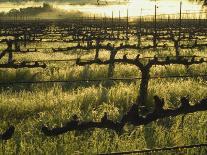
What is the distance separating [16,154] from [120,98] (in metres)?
4.25

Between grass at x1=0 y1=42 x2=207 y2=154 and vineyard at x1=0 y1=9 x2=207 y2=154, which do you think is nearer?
vineyard at x1=0 y1=9 x2=207 y2=154

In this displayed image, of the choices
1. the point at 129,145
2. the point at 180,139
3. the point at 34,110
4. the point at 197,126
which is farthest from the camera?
the point at 34,110

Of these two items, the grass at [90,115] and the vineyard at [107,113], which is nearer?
the vineyard at [107,113]

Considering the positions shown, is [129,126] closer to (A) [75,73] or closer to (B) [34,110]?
(B) [34,110]

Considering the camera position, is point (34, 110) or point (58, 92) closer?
point (34, 110)

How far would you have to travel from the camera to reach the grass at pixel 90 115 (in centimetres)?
720

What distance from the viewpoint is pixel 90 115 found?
362 inches

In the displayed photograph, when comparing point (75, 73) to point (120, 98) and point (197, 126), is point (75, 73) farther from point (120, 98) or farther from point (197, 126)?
point (197, 126)

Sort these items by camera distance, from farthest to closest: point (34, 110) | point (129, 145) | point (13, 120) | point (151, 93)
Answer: point (151, 93) < point (34, 110) < point (13, 120) < point (129, 145)

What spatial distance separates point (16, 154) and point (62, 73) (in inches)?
336

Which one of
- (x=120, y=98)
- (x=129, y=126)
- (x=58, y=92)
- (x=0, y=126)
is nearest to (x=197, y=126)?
(x=129, y=126)

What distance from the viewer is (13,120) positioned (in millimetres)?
9492

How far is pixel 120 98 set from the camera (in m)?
10.9

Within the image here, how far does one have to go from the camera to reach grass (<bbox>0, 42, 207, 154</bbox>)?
23.6ft
